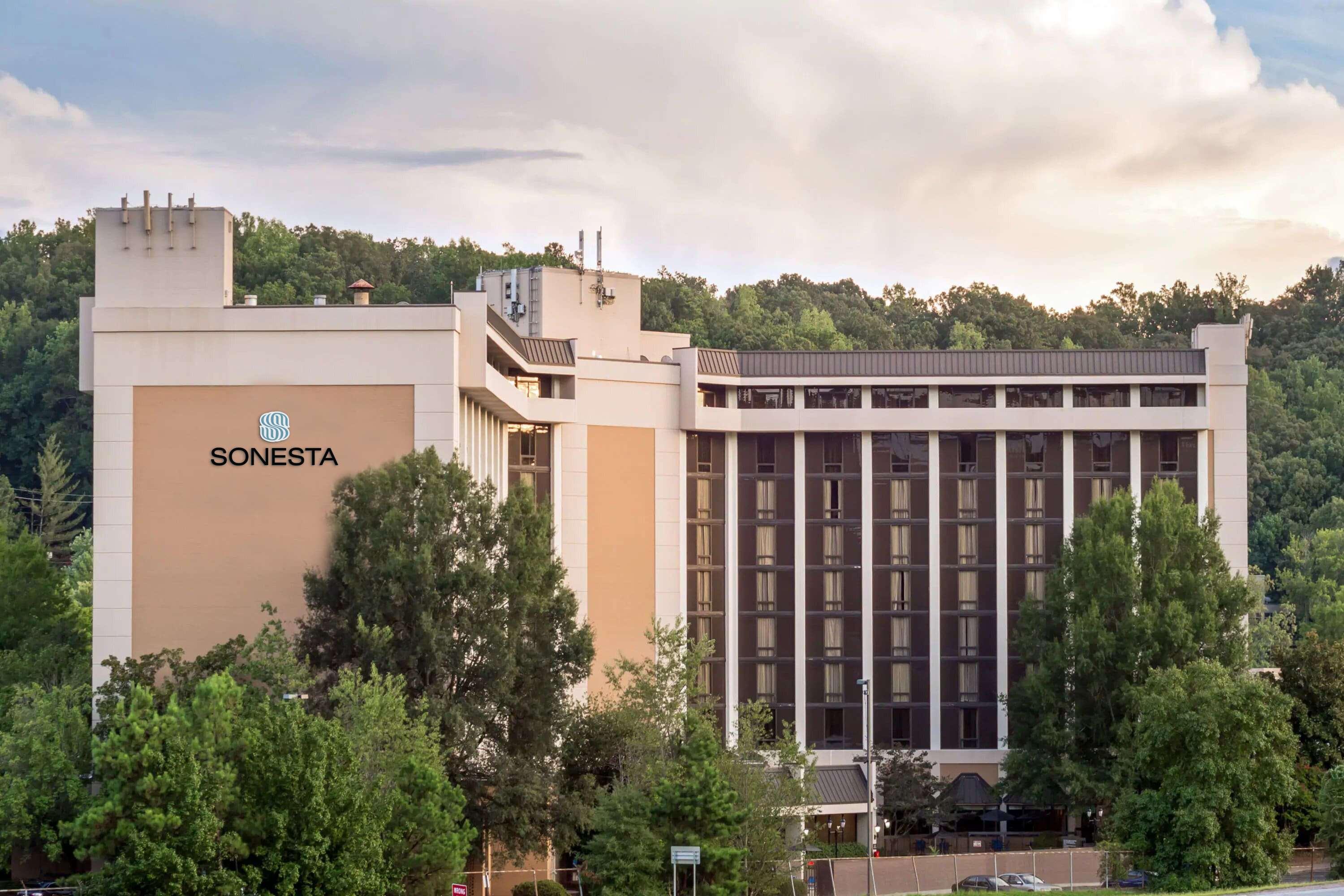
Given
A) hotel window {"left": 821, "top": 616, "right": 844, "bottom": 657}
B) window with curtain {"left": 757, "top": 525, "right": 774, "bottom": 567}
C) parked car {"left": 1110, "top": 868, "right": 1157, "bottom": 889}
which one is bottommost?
parked car {"left": 1110, "top": 868, "right": 1157, "bottom": 889}

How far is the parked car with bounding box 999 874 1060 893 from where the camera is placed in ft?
220

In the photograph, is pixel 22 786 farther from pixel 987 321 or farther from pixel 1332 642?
pixel 987 321

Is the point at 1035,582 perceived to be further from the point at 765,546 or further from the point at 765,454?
the point at 765,454

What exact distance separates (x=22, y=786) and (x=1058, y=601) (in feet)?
140

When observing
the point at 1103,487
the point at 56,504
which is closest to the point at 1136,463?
the point at 1103,487

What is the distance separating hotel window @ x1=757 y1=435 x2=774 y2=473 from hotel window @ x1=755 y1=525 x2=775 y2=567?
263 centimetres

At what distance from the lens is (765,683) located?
280ft

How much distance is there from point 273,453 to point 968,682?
127 ft

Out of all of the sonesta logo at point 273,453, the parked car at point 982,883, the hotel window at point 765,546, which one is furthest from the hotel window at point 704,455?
the sonesta logo at point 273,453

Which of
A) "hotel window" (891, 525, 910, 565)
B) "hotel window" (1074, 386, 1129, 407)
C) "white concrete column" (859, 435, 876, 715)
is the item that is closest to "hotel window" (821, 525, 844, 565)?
"white concrete column" (859, 435, 876, 715)

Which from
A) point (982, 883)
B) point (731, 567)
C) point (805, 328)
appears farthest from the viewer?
point (805, 328)

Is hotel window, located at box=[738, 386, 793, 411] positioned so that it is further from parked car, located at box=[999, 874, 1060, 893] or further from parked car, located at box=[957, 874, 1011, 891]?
parked car, located at box=[999, 874, 1060, 893]

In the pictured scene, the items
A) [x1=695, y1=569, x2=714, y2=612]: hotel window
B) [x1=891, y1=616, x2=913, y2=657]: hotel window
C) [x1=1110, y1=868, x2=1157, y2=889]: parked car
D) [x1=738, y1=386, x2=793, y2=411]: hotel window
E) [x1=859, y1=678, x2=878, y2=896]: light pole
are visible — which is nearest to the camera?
[x1=1110, y1=868, x2=1157, y2=889]: parked car

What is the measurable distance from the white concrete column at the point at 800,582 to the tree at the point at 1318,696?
20.6 metres
